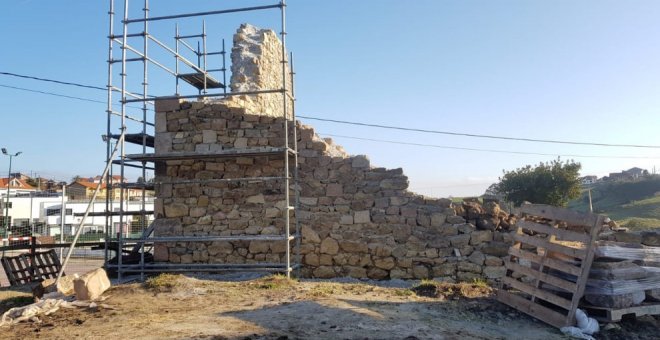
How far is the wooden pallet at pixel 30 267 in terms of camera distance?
9508mm

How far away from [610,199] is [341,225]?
1580 inches

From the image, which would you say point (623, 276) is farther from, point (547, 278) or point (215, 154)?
point (215, 154)

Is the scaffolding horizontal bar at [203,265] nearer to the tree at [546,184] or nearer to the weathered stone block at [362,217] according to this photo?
the weathered stone block at [362,217]

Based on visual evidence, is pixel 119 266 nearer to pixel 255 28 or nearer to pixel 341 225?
pixel 341 225

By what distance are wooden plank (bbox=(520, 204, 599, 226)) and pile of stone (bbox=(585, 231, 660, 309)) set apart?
452 millimetres

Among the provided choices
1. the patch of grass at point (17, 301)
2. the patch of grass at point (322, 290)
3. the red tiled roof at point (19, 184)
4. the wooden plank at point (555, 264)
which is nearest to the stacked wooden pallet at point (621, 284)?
the wooden plank at point (555, 264)

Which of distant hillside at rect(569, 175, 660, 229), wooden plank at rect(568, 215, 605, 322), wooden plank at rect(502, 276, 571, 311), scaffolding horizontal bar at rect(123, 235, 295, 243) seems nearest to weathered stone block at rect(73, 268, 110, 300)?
scaffolding horizontal bar at rect(123, 235, 295, 243)

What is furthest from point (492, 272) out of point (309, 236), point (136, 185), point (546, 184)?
point (546, 184)

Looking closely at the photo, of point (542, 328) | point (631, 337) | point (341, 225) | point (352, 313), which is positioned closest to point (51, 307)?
point (352, 313)

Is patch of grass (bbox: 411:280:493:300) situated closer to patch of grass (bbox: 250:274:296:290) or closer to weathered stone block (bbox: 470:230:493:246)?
weathered stone block (bbox: 470:230:493:246)

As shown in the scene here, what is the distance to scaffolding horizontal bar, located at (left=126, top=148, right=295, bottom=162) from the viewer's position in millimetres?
8578

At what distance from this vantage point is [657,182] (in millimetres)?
43312

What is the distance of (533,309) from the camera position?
6.35 meters

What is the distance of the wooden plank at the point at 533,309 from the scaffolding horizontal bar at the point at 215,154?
13.2 ft
